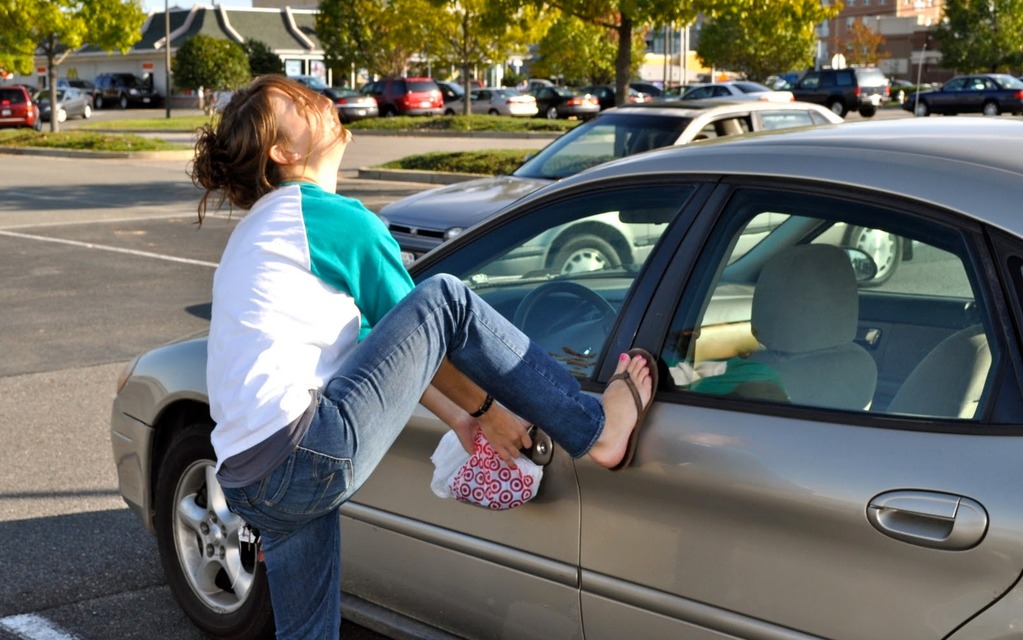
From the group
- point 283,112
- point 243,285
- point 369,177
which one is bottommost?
point 369,177

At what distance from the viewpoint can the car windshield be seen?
431 inches

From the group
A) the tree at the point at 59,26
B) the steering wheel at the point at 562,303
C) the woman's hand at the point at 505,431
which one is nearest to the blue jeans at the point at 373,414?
the woman's hand at the point at 505,431

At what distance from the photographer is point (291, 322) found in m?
2.66

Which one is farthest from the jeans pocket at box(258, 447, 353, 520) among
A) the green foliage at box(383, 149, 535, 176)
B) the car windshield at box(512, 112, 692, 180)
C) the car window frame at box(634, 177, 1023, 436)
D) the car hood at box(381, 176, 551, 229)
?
the green foliage at box(383, 149, 535, 176)

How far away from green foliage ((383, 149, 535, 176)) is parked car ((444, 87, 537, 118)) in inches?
1068

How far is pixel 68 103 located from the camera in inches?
2202

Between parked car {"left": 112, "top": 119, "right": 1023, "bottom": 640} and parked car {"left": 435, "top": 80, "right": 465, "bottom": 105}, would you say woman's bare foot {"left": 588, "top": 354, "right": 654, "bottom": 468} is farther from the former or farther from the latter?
parked car {"left": 435, "top": 80, "right": 465, "bottom": 105}

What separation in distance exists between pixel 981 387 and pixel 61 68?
306ft

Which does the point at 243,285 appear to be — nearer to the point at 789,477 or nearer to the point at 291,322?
the point at 291,322

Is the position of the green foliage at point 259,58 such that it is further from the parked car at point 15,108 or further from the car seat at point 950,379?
the car seat at point 950,379

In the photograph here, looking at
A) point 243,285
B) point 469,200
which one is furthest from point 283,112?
point 469,200

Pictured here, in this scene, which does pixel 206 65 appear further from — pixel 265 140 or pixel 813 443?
pixel 813 443

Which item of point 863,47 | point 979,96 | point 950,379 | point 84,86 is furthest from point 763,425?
point 863,47

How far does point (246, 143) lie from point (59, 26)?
1351 inches
